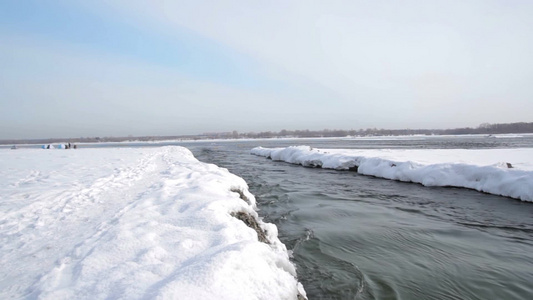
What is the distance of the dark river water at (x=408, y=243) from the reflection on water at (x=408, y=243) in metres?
0.02

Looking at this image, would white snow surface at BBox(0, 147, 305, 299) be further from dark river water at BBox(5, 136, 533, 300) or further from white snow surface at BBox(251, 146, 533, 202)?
white snow surface at BBox(251, 146, 533, 202)

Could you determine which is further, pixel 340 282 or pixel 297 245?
pixel 297 245

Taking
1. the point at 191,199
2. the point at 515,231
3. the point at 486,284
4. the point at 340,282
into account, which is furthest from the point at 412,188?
the point at 191,199

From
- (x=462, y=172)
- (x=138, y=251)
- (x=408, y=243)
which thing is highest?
(x=138, y=251)

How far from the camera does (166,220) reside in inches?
148

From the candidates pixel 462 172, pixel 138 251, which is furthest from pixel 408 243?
pixel 462 172

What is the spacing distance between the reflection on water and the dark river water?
0.05 feet

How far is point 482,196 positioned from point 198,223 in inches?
378

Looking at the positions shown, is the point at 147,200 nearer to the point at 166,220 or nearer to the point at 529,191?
the point at 166,220

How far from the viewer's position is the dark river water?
11.4 ft

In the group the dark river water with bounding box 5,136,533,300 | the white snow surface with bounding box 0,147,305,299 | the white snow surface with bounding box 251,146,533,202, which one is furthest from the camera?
the white snow surface with bounding box 251,146,533,202

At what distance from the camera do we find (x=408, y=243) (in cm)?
491

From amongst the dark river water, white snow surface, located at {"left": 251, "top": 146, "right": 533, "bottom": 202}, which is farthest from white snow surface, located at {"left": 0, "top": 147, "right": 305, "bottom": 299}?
white snow surface, located at {"left": 251, "top": 146, "right": 533, "bottom": 202}

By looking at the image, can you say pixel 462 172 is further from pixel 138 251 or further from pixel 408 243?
pixel 138 251
